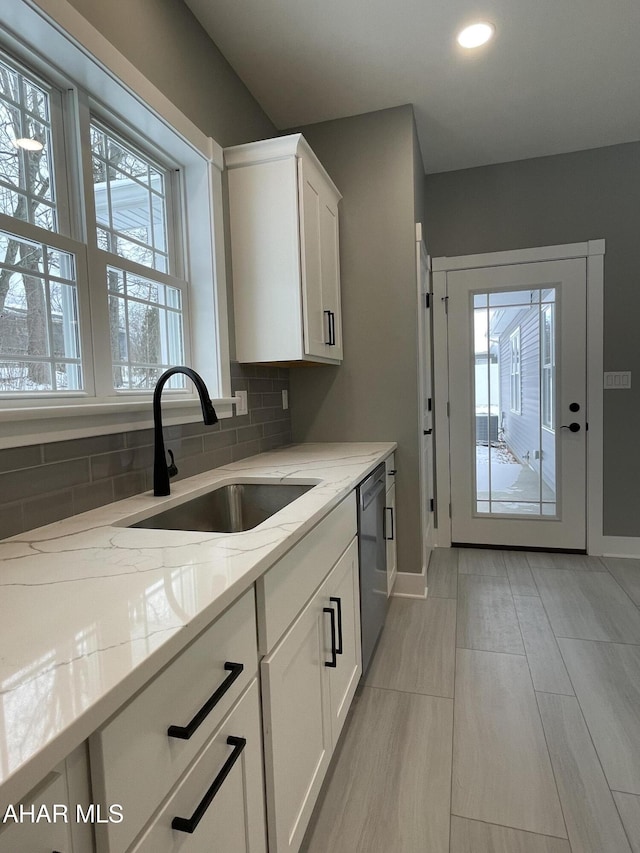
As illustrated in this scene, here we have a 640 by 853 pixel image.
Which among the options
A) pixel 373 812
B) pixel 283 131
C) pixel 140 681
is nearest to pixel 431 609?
pixel 373 812

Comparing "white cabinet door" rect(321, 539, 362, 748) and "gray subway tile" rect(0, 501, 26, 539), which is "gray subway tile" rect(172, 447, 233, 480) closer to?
"gray subway tile" rect(0, 501, 26, 539)

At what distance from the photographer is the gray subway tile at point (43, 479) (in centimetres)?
113

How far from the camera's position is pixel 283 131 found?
9.30ft

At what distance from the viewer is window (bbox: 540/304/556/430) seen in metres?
3.34

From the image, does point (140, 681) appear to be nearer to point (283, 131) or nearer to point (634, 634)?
point (634, 634)

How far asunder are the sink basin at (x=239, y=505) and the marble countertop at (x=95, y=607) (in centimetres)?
28

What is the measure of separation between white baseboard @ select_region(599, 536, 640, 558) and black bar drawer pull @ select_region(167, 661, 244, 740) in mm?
3263

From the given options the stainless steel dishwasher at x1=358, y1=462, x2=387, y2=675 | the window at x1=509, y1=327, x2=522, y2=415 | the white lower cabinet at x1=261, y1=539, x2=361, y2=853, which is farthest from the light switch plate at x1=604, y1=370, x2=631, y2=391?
the white lower cabinet at x1=261, y1=539, x2=361, y2=853

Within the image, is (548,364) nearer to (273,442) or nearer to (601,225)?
(601,225)

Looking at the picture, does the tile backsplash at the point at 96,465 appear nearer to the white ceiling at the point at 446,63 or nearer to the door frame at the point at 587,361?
the white ceiling at the point at 446,63

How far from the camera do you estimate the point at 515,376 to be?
3.45 meters

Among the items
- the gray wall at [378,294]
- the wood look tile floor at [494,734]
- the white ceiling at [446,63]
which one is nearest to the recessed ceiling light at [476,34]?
the white ceiling at [446,63]

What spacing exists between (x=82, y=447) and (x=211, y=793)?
0.94m

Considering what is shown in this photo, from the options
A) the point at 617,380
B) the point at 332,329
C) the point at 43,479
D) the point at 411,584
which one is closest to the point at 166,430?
the point at 43,479
